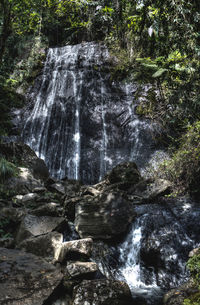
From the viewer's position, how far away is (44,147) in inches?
464

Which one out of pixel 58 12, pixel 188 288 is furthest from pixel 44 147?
pixel 58 12

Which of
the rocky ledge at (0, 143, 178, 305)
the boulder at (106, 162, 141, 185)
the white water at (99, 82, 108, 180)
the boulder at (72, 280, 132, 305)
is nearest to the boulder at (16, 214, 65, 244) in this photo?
the rocky ledge at (0, 143, 178, 305)

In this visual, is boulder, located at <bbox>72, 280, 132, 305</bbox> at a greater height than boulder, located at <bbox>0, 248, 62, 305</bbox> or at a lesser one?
lesser

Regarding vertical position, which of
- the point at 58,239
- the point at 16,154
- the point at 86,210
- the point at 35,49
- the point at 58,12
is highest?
the point at 58,12

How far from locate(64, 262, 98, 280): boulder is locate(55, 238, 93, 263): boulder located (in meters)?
0.27

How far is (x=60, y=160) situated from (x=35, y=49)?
961cm

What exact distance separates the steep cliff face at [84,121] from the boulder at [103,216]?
4846 mm

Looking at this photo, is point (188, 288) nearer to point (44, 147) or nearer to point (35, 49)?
point (44, 147)

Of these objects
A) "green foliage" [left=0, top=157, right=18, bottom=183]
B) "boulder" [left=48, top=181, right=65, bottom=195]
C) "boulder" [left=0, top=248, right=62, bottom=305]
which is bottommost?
"boulder" [left=0, top=248, right=62, bottom=305]

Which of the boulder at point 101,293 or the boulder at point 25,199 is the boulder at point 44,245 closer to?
the boulder at point 101,293

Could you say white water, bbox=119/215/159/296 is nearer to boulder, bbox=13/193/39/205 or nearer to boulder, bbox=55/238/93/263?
boulder, bbox=55/238/93/263

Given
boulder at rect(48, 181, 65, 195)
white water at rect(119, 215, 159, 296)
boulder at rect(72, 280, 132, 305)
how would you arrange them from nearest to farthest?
boulder at rect(72, 280, 132, 305)
white water at rect(119, 215, 159, 296)
boulder at rect(48, 181, 65, 195)

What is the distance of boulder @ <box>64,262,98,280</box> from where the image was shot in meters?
3.33

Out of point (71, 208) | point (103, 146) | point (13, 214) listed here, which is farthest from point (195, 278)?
point (103, 146)
